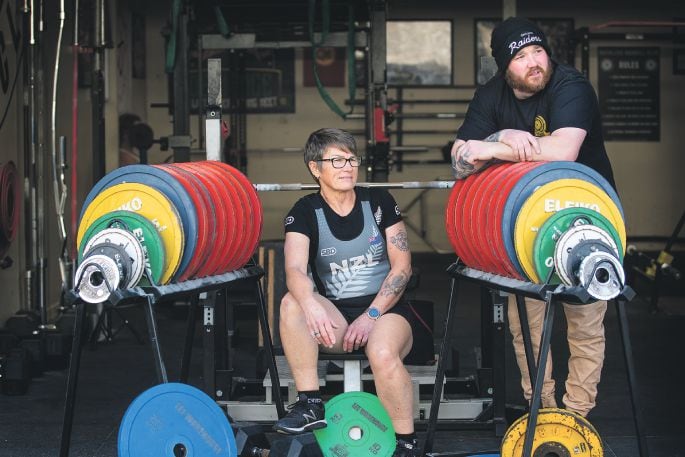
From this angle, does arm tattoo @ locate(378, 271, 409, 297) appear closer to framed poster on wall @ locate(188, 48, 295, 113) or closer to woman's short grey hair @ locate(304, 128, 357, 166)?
woman's short grey hair @ locate(304, 128, 357, 166)

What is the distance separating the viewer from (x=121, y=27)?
820 centimetres

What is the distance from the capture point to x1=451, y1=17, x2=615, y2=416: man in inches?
112

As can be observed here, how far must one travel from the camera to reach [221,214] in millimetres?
2934

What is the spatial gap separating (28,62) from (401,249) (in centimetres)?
259

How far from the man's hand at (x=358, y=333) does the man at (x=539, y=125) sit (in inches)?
20.1

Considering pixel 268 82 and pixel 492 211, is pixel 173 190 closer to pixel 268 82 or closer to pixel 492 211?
pixel 492 211

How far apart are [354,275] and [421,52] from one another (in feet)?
21.5

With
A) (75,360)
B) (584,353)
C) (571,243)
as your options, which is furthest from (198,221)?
(584,353)

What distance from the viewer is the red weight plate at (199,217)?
2736mm

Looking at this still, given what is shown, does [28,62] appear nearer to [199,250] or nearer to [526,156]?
[199,250]

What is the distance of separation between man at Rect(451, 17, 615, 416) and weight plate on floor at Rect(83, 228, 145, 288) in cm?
95

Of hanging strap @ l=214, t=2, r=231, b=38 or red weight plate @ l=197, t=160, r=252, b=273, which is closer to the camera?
red weight plate @ l=197, t=160, r=252, b=273

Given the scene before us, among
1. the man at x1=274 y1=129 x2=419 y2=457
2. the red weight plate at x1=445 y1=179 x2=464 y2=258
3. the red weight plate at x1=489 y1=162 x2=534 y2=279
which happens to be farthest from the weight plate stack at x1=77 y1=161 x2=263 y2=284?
the red weight plate at x1=489 y1=162 x2=534 y2=279

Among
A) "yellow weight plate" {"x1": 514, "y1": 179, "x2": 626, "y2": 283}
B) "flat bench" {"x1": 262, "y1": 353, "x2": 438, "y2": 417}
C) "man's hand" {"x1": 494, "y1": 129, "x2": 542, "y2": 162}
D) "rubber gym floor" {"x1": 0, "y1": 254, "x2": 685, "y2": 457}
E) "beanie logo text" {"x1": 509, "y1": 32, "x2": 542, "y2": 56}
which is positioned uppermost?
"beanie logo text" {"x1": 509, "y1": 32, "x2": 542, "y2": 56}
